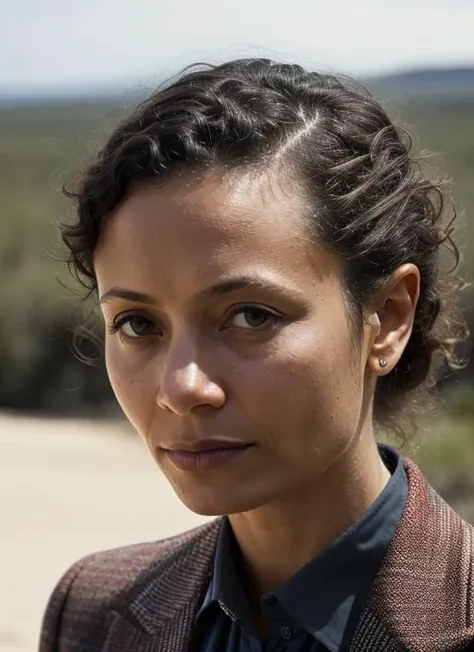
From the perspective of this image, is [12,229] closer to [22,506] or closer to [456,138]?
[456,138]

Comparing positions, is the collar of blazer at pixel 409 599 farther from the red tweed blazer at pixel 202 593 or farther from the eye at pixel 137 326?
the eye at pixel 137 326

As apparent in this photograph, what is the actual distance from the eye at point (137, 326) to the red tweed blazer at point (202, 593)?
429 millimetres

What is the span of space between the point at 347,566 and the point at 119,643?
44cm

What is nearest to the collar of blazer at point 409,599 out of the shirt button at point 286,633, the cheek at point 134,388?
the shirt button at point 286,633

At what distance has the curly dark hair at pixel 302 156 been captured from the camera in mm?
1767

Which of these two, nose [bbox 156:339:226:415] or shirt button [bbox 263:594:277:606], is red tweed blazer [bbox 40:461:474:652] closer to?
shirt button [bbox 263:594:277:606]

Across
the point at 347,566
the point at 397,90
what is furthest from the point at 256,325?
the point at 397,90

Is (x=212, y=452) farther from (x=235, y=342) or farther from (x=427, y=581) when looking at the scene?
(x=427, y=581)

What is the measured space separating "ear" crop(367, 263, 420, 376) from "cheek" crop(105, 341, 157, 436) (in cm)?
35

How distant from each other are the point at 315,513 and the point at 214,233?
469mm

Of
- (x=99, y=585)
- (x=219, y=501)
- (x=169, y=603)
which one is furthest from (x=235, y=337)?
(x=99, y=585)

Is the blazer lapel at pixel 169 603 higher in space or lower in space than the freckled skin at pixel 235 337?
lower

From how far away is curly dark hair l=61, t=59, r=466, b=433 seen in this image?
1767 mm

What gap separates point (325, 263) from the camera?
5.80 ft
